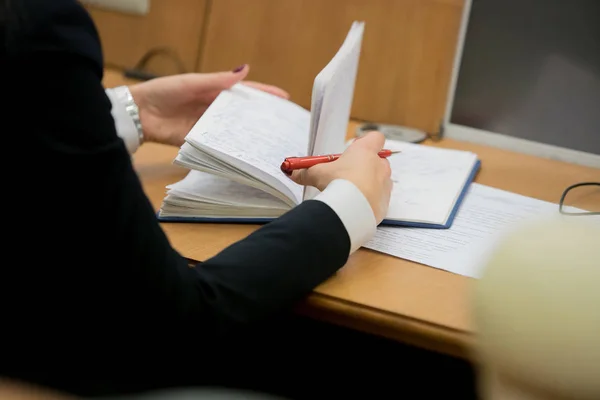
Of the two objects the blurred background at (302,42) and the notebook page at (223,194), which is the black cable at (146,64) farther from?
the notebook page at (223,194)

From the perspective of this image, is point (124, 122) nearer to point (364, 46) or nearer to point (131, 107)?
point (131, 107)

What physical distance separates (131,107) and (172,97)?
2.9 inches

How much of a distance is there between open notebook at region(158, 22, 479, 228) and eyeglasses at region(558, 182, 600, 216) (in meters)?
0.15

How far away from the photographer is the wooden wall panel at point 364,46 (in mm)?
1361

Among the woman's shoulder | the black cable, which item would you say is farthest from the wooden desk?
the black cable

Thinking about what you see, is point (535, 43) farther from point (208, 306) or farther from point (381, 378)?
point (208, 306)

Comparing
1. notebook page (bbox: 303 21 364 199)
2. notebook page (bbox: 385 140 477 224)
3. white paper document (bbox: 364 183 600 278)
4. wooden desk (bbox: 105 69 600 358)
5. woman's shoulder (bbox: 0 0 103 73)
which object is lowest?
wooden desk (bbox: 105 69 600 358)

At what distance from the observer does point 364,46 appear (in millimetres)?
1408

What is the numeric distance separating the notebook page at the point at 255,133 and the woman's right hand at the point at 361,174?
1.9 inches

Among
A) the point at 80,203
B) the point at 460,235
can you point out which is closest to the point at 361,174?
the point at 460,235

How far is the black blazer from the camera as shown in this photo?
1.84 feet

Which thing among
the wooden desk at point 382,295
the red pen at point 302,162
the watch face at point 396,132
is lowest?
the wooden desk at point 382,295

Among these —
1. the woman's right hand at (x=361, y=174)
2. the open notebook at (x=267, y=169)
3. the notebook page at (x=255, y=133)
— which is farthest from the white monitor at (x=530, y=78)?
the woman's right hand at (x=361, y=174)

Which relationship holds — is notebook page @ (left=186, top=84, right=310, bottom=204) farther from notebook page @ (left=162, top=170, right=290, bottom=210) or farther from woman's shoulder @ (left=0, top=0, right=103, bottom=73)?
woman's shoulder @ (left=0, top=0, right=103, bottom=73)
